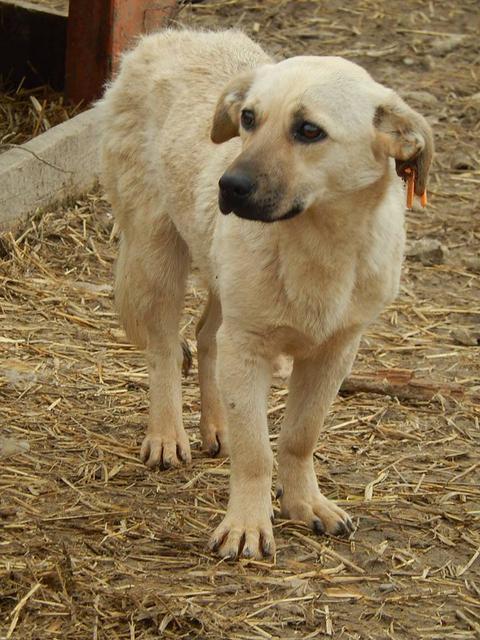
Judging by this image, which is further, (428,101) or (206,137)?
(428,101)

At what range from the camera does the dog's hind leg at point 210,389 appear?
5727mm

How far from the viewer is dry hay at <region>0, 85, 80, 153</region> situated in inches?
333

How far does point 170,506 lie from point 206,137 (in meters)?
1.47

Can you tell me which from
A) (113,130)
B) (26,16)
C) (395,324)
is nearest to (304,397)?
(113,130)

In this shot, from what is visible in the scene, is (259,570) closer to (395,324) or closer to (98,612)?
(98,612)

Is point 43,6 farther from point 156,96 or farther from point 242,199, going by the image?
point 242,199

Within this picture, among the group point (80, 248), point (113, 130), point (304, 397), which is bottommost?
point (80, 248)

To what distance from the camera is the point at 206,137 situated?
527cm

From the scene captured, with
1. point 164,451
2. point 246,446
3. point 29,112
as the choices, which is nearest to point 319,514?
point 246,446

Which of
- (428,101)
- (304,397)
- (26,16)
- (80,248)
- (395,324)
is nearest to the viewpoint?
(304,397)

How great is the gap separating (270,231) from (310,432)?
0.82m

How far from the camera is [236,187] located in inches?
165

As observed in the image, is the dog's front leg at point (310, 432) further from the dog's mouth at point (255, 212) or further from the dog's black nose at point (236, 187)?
the dog's black nose at point (236, 187)

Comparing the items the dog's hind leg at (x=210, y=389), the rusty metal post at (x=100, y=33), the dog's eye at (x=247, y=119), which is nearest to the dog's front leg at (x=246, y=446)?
the dog's eye at (x=247, y=119)
